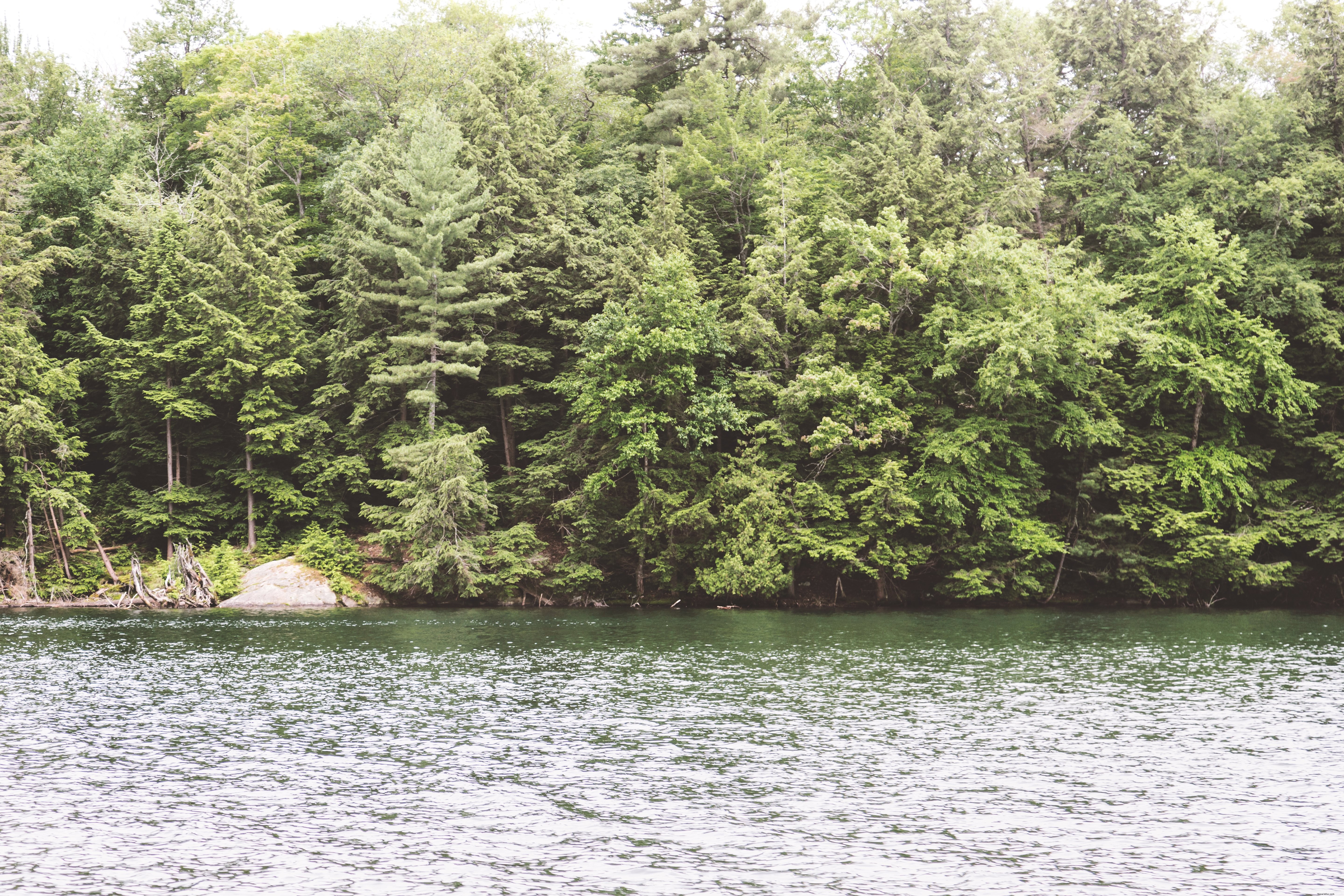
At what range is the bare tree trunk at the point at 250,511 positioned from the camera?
158ft

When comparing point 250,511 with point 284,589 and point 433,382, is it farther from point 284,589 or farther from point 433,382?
point 433,382

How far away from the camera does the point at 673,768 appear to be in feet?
52.9

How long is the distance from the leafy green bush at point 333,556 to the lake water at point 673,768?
50.2ft

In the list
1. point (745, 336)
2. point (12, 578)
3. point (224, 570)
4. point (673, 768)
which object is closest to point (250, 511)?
point (224, 570)

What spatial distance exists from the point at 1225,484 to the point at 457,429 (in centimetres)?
3346

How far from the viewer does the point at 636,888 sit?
10875mm

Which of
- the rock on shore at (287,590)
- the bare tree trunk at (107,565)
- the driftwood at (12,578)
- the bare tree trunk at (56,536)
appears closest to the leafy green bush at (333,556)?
the rock on shore at (287,590)

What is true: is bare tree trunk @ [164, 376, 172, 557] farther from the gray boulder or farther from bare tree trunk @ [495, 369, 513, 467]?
bare tree trunk @ [495, 369, 513, 467]

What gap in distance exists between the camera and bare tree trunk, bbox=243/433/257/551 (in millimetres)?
48281

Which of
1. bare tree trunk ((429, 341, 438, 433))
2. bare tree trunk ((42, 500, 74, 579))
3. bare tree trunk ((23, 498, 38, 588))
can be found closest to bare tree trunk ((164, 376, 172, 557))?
bare tree trunk ((42, 500, 74, 579))

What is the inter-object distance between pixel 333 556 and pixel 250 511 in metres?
5.23

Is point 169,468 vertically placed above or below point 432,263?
below

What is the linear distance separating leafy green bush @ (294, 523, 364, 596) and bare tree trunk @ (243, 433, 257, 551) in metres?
2.34

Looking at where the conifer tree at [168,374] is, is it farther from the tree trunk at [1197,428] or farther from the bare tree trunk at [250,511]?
the tree trunk at [1197,428]
